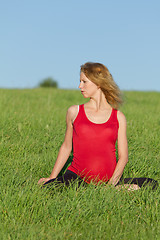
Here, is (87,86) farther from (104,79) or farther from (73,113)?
(73,113)

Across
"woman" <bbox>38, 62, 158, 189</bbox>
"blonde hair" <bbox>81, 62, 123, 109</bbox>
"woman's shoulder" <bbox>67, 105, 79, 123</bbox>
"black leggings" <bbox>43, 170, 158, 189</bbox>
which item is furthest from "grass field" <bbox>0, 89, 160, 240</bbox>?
"blonde hair" <bbox>81, 62, 123, 109</bbox>

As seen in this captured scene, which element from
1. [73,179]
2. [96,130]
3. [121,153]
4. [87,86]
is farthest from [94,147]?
[87,86]

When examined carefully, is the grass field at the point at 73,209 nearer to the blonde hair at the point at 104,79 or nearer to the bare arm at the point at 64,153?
the bare arm at the point at 64,153

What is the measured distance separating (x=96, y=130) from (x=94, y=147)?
201 mm

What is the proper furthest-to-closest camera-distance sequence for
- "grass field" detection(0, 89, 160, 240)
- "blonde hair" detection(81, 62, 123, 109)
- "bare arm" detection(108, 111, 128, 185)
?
"bare arm" detection(108, 111, 128, 185) → "blonde hair" detection(81, 62, 123, 109) → "grass field" detection(0, 89, 160, 240)

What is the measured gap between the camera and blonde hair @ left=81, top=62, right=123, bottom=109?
3695 millimetres

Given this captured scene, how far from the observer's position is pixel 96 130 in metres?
3.72

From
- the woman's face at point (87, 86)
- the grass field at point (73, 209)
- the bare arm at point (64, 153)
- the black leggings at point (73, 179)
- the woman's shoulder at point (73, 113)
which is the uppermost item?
the woman's face at point (87, 86)

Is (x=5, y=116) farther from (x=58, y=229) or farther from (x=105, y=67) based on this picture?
(x=58, y=229)

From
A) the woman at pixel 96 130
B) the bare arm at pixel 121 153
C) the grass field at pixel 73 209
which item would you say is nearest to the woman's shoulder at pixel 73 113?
the woman at pixel 96 130

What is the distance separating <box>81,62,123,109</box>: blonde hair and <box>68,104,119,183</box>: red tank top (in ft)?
0.56

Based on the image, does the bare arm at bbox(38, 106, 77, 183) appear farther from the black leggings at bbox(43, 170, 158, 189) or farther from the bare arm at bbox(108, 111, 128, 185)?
the bare arm at bbox(108, 111, 128, 185)

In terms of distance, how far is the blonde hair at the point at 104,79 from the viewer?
145 inches

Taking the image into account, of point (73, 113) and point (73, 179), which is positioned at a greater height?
point (73, 113)
